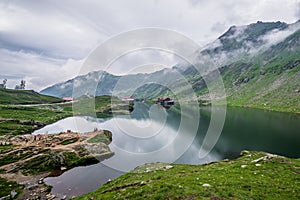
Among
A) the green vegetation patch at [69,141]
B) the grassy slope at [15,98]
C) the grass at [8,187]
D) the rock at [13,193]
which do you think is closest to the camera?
the rock at [13,193]

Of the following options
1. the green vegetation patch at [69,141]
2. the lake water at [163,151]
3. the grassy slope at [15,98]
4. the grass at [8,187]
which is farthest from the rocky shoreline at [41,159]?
the grassy slope at [15,98]

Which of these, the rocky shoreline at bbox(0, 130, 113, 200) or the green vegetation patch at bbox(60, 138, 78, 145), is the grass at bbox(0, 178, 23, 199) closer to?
the rocky shoreline at bbox(0, 130, 113, 200)

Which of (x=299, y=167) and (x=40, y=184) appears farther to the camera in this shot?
(x=40, y=184)

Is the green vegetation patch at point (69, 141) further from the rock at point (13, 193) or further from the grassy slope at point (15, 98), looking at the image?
the grassy slope at point (15, 98)

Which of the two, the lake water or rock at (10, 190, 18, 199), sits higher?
the lake water

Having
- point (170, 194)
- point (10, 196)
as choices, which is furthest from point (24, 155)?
point (170, 194)

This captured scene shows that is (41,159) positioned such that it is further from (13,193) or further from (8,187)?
(13,193)

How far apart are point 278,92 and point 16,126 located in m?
200

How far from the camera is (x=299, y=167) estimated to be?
2220 centimetres

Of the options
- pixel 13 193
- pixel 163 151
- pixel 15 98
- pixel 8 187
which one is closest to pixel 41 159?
pixel 8 187

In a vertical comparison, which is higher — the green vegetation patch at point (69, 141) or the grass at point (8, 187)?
the green vegetation patch at point (69, 141)

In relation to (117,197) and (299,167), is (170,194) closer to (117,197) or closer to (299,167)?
(117,197)

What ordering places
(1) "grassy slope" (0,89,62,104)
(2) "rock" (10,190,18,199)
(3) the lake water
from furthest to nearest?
(1) "grassy slope" (0,89,62,104)
(3) the lake water
(2) "rock" (10,190,18,199)

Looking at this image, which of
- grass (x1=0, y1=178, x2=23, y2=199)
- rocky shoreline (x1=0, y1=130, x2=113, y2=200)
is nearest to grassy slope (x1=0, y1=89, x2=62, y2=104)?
rocky shoreline (x1=0, y1=130, x2=113, y2=200)
